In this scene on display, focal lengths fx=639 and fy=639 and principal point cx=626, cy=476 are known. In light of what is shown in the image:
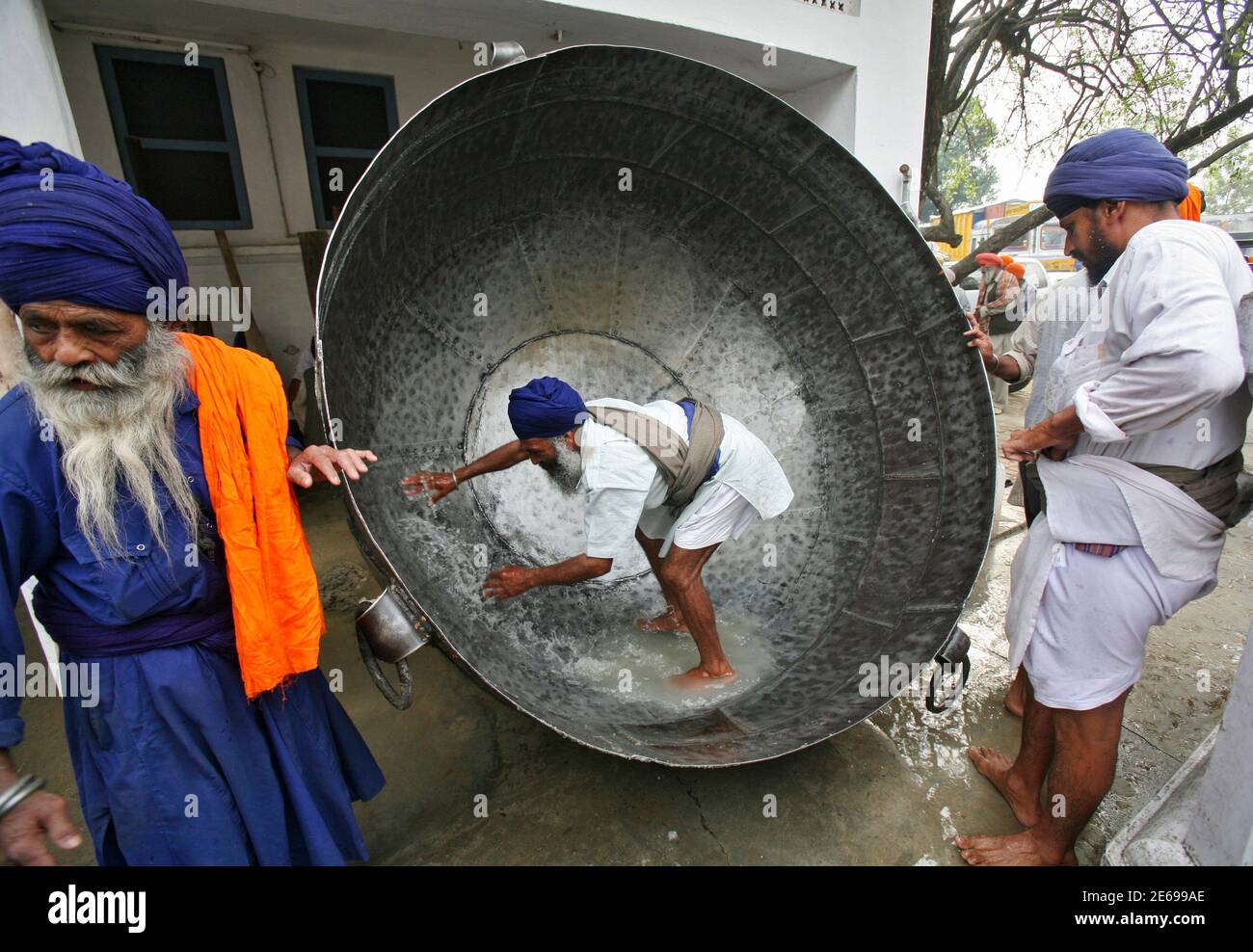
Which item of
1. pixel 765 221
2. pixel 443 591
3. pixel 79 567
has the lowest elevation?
pixel 443 591

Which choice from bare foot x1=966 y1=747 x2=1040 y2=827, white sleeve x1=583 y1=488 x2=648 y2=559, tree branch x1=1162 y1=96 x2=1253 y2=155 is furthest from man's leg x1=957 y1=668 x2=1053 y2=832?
tree branch x1=1162 y1=96 x2=1253 y2=155

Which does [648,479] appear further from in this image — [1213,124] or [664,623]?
[1213,124]

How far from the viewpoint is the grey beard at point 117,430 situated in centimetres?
119

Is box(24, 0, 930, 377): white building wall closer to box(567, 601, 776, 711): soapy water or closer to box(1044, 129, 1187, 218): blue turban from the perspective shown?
box(1044, 129, 1187, 218): blue turban

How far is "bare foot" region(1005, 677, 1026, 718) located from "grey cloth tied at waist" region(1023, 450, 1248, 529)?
43.0 inches

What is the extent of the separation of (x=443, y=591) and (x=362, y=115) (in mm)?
3640

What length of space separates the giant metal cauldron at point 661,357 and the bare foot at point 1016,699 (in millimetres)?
818

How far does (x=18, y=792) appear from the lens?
1.10 meters

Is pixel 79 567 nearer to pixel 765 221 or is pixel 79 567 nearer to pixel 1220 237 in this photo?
pixel 765 221

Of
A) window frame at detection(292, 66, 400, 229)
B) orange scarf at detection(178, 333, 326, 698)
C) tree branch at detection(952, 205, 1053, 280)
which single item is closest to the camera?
orange scarf at detection(178, 333, 326, 698)

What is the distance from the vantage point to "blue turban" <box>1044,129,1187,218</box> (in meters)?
1.69

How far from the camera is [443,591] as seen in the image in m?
2.10
